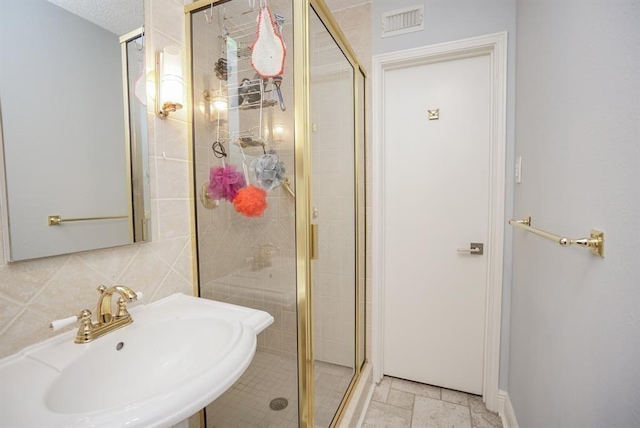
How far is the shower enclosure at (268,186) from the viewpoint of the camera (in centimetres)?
101

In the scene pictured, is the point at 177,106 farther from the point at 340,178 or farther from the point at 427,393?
the point at 427,393

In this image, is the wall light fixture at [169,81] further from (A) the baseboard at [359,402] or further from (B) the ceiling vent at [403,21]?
(A) the baseboard at [359,402]

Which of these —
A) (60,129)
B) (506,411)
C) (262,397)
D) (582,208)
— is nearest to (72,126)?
(60,129)

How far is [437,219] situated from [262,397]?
1.41 metres

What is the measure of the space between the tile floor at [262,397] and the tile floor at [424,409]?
58 centimetres

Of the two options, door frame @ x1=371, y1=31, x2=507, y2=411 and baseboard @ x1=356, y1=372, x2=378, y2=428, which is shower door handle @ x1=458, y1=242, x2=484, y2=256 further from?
baseboard @ x1=356, y1=372, x2=378, y2=428

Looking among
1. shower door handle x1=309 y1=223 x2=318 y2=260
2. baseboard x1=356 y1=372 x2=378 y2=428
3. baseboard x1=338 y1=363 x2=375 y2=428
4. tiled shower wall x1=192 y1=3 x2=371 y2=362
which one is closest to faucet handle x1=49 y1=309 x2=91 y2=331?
tiled shower wall x1=192 y1=3 x2=371 y2=362

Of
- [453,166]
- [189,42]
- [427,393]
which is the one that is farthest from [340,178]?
[427,393]

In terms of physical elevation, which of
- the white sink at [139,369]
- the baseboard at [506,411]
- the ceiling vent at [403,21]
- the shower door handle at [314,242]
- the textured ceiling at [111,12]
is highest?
the ceiling vent at [403,21]

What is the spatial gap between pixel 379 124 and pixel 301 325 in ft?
4.43

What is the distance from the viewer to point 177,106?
1000 mm

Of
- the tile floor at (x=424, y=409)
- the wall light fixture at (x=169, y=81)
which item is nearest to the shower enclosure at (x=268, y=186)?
the wall light fixture at (x=169, y=81)

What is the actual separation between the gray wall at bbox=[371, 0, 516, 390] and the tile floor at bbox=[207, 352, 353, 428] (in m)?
1.18

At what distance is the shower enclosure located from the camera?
3.30 feet
